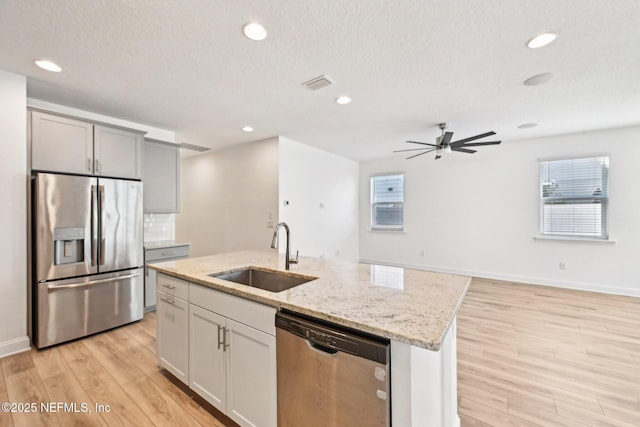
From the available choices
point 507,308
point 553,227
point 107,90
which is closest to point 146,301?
point 107,90

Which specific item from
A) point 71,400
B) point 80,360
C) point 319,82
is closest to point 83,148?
point 80,360

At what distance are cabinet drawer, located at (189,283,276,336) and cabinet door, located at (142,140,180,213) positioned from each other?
248 centimetres

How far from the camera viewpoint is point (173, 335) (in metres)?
2.01

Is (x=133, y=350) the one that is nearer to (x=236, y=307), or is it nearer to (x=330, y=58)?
(x=236, y=307)

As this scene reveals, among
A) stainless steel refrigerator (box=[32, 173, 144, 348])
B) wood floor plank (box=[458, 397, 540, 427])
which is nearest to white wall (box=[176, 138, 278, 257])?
stainless steel refrigerator (box=[32, 173, 144, 348])

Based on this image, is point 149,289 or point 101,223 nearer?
point 101,223

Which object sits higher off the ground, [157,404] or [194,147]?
[194,147]

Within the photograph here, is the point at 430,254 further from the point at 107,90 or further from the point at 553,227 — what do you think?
the point at 107,90

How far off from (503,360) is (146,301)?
13.6ft

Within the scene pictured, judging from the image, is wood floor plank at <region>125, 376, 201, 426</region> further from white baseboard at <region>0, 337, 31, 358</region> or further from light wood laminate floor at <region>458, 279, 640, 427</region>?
light wood laminate floor at <region>458, 279, 640, 427</region>

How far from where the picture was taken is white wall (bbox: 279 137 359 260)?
4684 millimetres

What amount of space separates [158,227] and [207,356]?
3.09 m

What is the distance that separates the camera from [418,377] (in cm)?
102

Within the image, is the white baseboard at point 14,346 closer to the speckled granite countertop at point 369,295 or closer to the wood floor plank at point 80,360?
the wood floor plank at point 80,360
